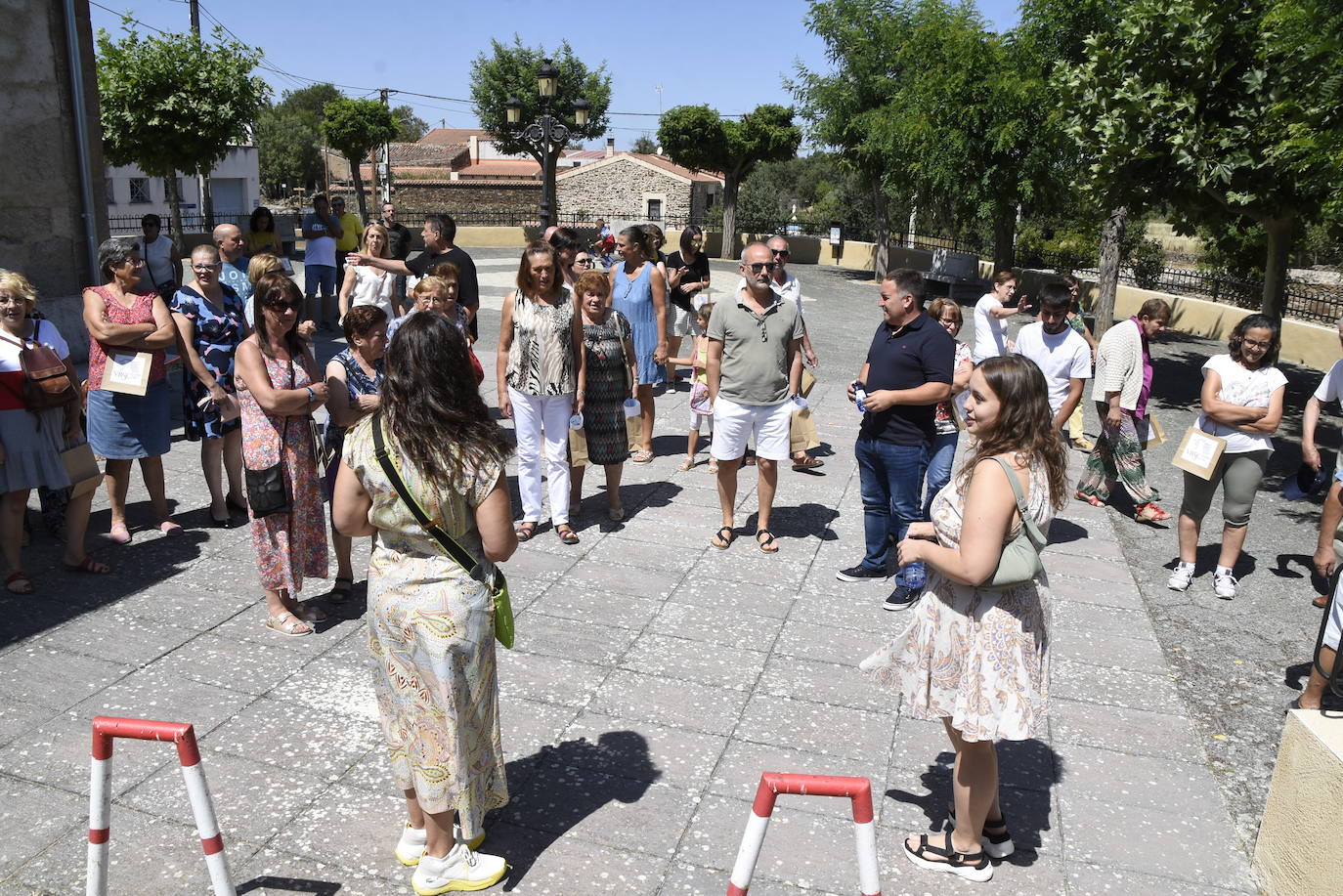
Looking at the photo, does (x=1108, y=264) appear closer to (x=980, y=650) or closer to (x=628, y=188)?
(x=980, y=650)

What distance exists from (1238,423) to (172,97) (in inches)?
799

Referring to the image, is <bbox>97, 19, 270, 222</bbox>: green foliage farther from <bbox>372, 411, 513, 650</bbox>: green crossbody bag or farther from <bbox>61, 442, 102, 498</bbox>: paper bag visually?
<bbox>372, 411, 513, 650</bbox>: green crossbody bag

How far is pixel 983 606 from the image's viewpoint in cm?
331

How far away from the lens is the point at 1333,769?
3156 mm

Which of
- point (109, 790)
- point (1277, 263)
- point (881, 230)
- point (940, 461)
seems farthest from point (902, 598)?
point (881, 230)

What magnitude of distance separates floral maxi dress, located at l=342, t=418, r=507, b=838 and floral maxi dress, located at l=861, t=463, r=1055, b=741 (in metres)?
1.41

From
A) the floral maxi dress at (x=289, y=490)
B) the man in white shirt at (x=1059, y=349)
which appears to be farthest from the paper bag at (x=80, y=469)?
the man in white shirt at (x=1059, y=349)

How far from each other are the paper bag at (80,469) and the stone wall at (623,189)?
5261 centimetres

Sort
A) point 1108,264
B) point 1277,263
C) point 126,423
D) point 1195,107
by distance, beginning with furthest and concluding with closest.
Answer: point 1108,264, point 1277,263, point 1195,107, point 126,423

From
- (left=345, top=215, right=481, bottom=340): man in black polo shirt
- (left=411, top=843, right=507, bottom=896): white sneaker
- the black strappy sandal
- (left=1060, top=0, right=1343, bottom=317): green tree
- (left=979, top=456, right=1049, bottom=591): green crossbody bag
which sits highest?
(left=1060, top=0, right=1343, bottom=317): green tree

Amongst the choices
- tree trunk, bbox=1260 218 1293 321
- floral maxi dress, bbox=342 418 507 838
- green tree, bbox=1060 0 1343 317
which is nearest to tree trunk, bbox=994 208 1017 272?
tree trunk, bbox=1260 218 1293 321

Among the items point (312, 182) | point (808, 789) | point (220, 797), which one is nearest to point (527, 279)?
point (220, 797)

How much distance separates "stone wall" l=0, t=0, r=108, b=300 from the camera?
29.7 feet

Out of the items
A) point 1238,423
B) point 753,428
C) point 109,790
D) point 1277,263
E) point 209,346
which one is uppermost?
point 1277,263
